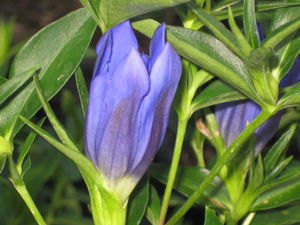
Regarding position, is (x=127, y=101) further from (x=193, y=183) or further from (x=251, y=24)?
(x=193, y=183)

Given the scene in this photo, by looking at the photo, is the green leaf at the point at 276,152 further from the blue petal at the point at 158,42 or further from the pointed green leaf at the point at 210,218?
the blue petal at the point at 158,42

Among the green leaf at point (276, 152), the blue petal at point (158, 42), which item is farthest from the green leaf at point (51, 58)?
the green leaf at point (276, 152)

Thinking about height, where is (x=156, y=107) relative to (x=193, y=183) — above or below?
above

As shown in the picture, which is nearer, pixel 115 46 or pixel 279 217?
pixel 115 46

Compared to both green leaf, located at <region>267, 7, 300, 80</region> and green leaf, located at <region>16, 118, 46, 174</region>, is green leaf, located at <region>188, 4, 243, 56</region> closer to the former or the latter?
green leaf, located at <region>267, 7, 300, 80</region>

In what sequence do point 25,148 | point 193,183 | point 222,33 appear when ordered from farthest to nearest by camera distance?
1. point 193,183
2. point 25,148
3. point 222,33

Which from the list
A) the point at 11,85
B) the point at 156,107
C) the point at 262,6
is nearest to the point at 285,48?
the point at 262,6

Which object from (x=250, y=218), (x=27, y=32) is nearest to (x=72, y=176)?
(x=250, y=218)
